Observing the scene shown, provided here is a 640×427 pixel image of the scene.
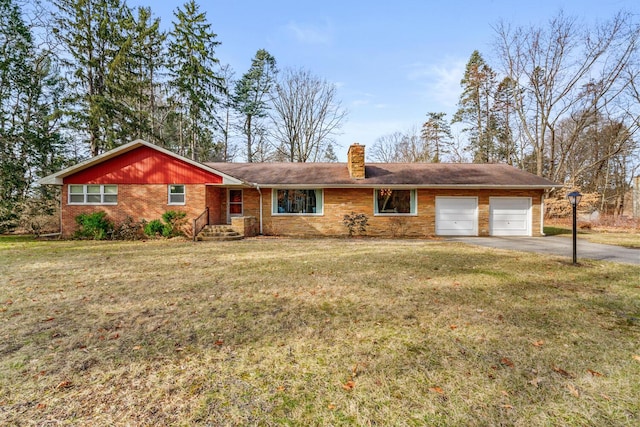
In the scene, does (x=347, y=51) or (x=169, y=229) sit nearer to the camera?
(x=169, y=229)

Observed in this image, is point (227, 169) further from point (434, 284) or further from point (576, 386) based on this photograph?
point (576, 386)

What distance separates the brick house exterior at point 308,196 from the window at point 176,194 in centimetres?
4

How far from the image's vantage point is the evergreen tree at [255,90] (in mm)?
25844

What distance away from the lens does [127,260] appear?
791 centimetres

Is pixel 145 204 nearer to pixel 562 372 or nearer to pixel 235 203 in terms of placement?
pixel 235 203

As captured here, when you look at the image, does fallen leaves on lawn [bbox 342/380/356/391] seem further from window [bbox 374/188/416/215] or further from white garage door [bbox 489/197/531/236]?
white garage door [bbox 489/197/531/236]

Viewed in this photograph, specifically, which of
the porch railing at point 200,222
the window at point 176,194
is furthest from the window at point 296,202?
the window at point 176,194

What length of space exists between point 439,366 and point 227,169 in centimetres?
1583

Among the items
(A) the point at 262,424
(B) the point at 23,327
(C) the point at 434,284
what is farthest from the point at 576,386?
(B) the point at 23,327

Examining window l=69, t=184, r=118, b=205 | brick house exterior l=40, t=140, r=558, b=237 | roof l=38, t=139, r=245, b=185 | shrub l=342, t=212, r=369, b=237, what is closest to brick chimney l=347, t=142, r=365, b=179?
brick house exterior l=40, t=140, r=558, b=237

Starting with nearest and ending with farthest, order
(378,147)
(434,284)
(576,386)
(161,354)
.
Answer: (576,386), (161,354), (434,284), (378,147)

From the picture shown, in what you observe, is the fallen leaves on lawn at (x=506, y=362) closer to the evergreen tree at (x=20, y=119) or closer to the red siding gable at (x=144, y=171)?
the red siding gable at (x=144, y=171)

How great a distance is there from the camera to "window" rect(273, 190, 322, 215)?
14.2 m

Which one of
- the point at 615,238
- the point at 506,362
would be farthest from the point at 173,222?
the point at 615,238
